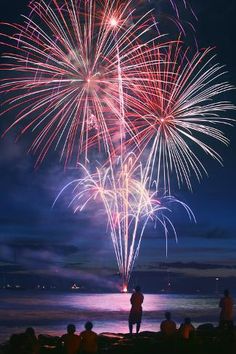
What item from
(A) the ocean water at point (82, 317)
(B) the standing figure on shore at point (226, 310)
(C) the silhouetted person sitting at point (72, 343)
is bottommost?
(C) the silhouetted person sitting at point (72, 343)

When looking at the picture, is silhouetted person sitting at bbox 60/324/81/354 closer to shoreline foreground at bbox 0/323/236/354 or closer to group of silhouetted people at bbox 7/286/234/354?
group of silhouetted people at bbox 7/286/234/354

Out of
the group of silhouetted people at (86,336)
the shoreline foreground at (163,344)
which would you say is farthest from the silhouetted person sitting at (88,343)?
the shoreline foreground at (163,344)

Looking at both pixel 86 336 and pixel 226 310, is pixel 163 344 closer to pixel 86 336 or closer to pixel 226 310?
pixel 86 336

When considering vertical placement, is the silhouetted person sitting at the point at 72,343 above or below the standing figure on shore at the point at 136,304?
below

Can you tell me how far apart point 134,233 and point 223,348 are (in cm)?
1174

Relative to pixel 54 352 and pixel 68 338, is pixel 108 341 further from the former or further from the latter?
pixel 68 338

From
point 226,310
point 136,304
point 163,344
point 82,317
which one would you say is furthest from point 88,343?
point 82,317

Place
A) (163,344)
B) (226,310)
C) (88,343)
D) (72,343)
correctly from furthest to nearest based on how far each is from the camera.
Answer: (226,310) → (163,344) → (88,343) → (72,343)

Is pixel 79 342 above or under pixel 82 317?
under

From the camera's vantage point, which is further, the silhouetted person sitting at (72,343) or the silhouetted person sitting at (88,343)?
the silhouetted person sitting at (88,343)

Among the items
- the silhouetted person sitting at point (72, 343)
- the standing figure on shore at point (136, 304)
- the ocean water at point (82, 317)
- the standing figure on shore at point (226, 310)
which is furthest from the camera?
the ocean water at point (82, 317)

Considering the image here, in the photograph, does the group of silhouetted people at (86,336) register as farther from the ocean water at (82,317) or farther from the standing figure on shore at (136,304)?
the ocean water at (82,317)

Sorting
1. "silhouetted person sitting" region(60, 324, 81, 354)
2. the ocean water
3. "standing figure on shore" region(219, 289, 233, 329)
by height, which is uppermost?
the ocean water

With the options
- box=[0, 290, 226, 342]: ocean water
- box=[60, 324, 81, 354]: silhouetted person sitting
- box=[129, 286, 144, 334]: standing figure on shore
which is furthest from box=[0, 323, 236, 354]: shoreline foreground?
box=[0, 290, 226, 342]: ocean water
